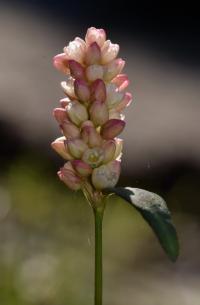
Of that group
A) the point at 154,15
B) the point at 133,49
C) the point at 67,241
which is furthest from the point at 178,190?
the point at 154,15

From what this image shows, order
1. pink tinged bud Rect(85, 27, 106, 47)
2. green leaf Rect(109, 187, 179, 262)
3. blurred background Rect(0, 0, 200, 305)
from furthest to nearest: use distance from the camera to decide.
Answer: blurred background Rect(0, 0, 200, 305) → pink tinged bud Rect(85, 27, 106, 47) → green leaf Rect(109, 187, 179, 262)

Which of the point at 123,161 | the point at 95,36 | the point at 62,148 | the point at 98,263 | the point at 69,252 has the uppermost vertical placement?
the point at 95,36

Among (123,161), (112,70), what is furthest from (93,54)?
(123,161)

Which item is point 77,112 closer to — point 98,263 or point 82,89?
point 82,89

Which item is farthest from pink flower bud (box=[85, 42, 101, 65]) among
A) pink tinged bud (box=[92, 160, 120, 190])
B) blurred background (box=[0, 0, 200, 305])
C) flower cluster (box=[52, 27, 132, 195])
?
blurred background (box=[0, 0, 200, 305])

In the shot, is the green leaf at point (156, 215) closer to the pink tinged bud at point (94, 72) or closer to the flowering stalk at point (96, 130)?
the flowering stalk at point (96, 130)

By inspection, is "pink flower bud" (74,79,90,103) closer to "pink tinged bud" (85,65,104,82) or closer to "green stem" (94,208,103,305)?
"pink tinged bud" (85,65,104,82)
